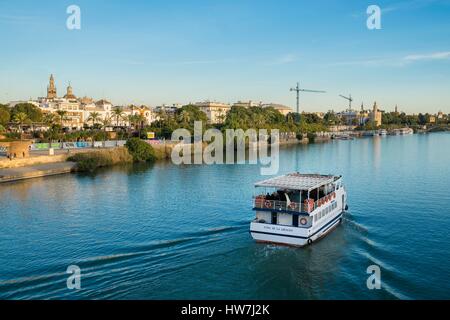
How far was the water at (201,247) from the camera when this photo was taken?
71.3 ft

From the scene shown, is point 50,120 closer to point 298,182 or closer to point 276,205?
point 298,182

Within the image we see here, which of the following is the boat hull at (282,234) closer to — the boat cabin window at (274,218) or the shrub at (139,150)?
the boat cabin window at (274,218)

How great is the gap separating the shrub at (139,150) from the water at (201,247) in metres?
27.4

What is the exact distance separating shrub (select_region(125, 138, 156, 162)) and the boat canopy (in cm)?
4587

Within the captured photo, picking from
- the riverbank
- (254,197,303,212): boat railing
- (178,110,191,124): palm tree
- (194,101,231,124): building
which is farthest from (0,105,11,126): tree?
(194,101,231,124): building

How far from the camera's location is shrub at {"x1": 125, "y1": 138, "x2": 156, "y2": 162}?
76.1m

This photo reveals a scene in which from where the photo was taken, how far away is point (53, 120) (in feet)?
311

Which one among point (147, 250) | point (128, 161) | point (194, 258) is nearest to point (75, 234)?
point (147, 250)

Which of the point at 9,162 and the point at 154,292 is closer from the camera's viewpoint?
the point at 154,292

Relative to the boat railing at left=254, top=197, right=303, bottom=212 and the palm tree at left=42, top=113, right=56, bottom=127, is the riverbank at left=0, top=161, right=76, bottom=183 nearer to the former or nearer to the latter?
the palm tree at left=42, top=113, right=56, bottom=127

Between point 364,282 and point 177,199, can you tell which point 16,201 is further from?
point 364,282

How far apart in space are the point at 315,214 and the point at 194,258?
8461 mm

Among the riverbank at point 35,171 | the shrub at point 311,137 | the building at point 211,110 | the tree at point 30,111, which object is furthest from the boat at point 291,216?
the building at point 211,110
